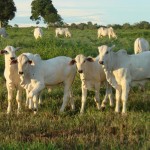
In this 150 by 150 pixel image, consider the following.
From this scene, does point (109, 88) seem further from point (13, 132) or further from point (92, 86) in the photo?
point (13, 132)

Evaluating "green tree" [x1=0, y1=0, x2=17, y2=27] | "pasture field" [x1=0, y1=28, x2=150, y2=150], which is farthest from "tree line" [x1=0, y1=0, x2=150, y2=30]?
"pasture field" [x1=0, y1=28, x2=150, y2=150]

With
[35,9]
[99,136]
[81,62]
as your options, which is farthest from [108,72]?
[35,9]

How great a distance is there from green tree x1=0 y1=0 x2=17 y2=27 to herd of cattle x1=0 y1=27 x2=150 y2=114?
53.7 metres

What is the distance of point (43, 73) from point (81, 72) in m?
0.85

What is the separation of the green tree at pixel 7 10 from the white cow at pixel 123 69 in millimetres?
54446

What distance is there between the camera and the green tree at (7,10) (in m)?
62.9

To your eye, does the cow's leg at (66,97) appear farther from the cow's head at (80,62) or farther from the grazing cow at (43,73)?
the cow's head at (80,62)

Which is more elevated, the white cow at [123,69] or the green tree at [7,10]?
the green tree at [7,10]

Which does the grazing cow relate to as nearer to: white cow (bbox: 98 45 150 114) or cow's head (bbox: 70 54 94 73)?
cow's head (bbox: 70 54 94 73)

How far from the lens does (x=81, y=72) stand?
9.75 m

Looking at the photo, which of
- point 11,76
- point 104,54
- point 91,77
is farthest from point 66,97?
point 104,54

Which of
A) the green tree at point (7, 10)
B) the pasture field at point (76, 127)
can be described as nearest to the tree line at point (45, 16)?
Result: the green tree at point (7, 10)

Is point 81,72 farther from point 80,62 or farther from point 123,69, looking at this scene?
point 123,69

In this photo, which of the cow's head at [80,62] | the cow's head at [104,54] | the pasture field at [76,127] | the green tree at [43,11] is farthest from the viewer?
the green tree at [43,11]
